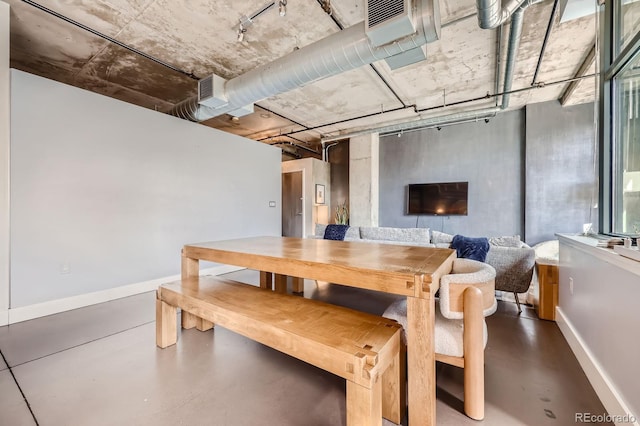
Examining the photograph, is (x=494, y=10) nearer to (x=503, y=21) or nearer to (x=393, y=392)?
(x=503, y=21)

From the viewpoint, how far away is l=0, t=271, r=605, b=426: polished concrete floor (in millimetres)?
1376

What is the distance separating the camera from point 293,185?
26.0ft

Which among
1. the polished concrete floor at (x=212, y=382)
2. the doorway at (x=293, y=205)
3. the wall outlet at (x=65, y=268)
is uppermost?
the doorway at (x=293, y=205)

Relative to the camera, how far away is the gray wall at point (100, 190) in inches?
107

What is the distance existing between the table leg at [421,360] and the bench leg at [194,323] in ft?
6.07

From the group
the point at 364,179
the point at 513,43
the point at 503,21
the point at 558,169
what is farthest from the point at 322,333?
the point at 558,169

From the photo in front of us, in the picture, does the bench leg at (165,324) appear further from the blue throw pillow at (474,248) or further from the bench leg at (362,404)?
the blue throw pillow at (474,248)

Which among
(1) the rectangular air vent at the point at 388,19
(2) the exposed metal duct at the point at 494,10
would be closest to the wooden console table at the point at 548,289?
(2) the exposed metal duct at the point at 494,10

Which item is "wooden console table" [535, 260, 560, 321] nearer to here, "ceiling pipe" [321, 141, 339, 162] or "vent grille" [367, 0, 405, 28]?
"vent grille" [367, 0, 405, 28]

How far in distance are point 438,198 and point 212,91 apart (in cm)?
520

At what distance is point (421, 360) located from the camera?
118 centimetres

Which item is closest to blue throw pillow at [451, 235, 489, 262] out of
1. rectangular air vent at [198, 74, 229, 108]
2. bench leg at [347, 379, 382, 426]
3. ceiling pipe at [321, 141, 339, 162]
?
bench leg at [347, 379, 382, 426]

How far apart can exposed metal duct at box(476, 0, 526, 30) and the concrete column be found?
14.9 ft

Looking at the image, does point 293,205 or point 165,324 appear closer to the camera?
point 165,324
